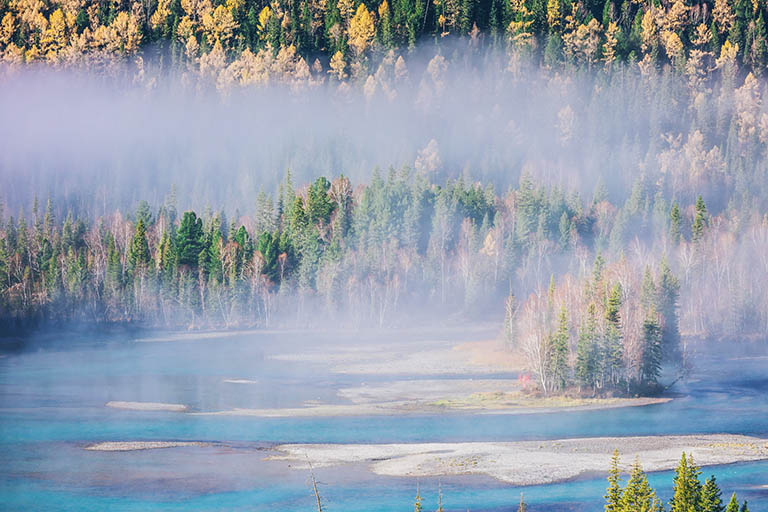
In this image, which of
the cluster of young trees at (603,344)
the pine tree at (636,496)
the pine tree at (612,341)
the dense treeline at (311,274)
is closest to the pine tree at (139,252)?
the dense treeline at (311,274)

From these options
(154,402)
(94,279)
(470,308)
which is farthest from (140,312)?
(154,402)

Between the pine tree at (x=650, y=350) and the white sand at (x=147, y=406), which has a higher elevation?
the pine tree at (x=650, y=350)

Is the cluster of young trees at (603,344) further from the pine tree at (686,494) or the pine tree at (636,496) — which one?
the pine tree at (686,494)

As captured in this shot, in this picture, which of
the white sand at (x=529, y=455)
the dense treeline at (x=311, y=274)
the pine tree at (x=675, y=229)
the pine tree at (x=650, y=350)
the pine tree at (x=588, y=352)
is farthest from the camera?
the pine tree at (x=675, y=229)

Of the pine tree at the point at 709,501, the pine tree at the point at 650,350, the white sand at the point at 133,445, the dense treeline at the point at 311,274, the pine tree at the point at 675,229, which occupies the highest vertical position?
the pine tree at the point at 675,229

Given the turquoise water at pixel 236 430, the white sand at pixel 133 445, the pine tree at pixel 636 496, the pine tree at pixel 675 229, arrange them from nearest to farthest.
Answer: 1. the pine tree at pixel 636 496
2. the turquoise water at pixel 236 430
3. the white sand at pixel 133 445
4. the pine tree at pixel 675 229

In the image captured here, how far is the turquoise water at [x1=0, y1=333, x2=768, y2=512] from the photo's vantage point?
7656cm

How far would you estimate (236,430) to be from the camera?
3949 inches

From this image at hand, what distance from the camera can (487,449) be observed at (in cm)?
8944

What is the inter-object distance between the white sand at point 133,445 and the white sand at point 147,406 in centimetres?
1651

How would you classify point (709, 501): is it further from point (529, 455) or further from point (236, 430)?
point (236, 430)

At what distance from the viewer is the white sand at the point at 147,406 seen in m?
112

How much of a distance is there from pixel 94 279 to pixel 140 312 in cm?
990

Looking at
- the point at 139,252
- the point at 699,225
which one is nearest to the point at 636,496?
the point at 699,225
